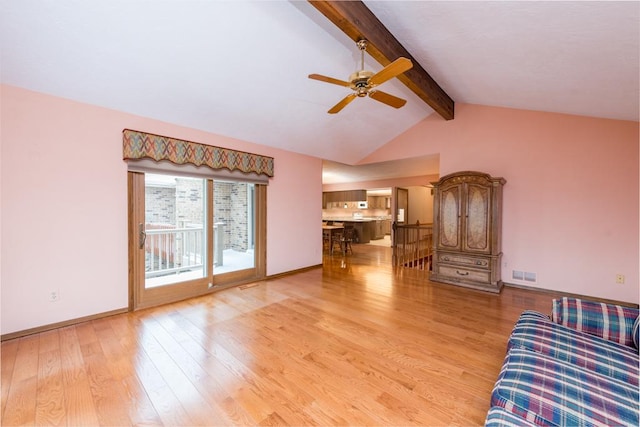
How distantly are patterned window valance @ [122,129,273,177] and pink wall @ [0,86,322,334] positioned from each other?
6.2 inches

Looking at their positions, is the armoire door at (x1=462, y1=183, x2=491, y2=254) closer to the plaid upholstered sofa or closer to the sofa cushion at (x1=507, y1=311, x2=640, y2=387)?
the plaid upholstered sofa

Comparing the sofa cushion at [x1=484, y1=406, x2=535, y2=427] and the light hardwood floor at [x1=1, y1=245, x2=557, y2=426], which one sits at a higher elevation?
the sofa cushion at [x1=484, y1=406, x2=535, y2=427]

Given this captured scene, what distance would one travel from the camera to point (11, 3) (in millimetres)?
2000

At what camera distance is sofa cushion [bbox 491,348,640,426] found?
121 centimetres

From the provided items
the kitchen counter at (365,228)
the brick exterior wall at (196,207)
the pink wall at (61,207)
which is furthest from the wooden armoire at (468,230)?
the kitchen counter at (365,228)

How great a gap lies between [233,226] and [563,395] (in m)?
4.35

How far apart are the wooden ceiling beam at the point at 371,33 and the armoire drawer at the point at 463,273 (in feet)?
9.46

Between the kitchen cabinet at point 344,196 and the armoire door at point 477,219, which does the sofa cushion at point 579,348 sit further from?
the kitchen cabinet at point 344,196

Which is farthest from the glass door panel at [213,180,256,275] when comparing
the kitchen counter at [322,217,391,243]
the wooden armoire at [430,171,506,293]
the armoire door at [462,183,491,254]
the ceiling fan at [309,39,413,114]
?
the kitchen counter at [322,217,391,243]

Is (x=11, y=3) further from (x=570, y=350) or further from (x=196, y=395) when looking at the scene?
(x=570, y=350)

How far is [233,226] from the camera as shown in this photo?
4656 mm

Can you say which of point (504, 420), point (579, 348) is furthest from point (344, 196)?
point (504, 420)

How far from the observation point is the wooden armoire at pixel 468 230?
426cm

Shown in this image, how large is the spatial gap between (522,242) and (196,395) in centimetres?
500
